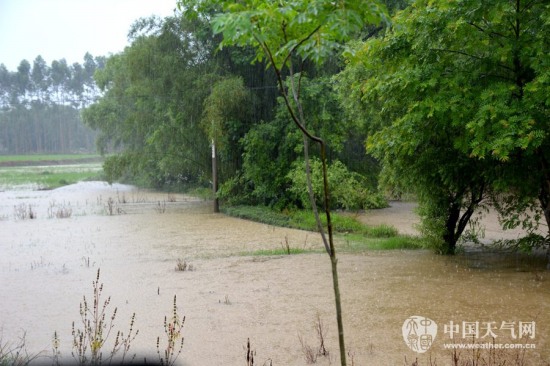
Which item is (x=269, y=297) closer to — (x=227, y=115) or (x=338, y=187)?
A: (x=338, y=187)

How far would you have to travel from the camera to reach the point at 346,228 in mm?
12445

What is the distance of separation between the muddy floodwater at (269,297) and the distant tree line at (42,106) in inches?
1975

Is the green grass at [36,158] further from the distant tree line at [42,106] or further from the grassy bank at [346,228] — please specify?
the grassy bank at [346,228]

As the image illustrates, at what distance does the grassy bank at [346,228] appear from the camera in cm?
1016

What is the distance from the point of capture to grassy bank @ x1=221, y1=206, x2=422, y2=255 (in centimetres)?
1016

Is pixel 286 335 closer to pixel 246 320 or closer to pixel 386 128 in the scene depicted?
pixel 246 320

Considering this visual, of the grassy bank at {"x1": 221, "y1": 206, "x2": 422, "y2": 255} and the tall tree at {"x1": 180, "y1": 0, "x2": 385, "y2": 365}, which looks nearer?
the tall tree at {"x1": 180, "y1": 0, "x2": 385, "y2": 365}

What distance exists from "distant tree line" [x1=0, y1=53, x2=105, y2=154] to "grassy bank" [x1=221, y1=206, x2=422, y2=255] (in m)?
45.5

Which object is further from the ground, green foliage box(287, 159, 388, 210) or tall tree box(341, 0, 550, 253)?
tall tree box(341, 0, 550, 253)

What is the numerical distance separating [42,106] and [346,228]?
5650cm

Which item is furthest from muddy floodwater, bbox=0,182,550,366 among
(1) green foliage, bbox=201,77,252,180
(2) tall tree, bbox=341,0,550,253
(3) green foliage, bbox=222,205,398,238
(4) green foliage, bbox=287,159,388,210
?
(1) green foliage, bbox=201,77,252,180

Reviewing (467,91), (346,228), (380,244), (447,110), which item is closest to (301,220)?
(346,228)

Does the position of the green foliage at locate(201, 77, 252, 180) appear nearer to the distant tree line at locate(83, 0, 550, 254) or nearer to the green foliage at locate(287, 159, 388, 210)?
the distant tree line at locate(83, 0, 550, 254)

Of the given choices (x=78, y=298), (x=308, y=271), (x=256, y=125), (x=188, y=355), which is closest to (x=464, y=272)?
(x=308, y=271)
